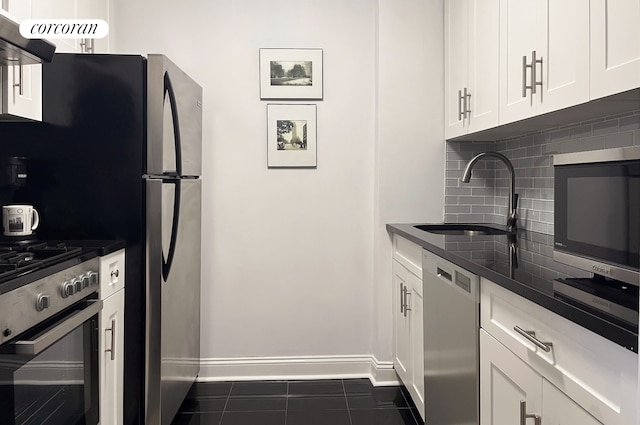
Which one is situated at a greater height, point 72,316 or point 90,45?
point 90,45

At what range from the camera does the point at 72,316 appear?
5.66 feet

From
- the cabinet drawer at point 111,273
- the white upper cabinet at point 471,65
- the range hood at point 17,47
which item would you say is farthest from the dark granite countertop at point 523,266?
the range hood at point 17,47

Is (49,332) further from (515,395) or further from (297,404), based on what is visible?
(297,404)

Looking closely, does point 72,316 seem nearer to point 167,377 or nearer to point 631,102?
point 167,377

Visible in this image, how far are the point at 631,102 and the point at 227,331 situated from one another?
2.45 metres

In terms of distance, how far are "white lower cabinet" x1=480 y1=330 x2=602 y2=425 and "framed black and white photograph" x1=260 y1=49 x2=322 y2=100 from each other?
2003mm

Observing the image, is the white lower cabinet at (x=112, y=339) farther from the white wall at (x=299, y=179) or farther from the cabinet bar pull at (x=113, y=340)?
the white wall at (x=299, y=179)

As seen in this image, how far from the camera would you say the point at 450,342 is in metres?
1.95

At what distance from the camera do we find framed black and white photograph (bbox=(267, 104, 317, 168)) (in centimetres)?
320

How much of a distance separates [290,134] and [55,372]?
1944 mm

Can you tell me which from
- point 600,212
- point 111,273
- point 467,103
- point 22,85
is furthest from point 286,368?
point 600,212

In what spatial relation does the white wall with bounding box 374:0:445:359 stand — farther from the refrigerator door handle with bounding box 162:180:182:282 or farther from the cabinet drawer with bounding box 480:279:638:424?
the cabinet drawer with bounding box 480:279:638:424

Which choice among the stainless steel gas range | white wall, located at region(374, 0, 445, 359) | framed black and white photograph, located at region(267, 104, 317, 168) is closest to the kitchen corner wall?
white wall, located at region(374, 0, 445, 359)

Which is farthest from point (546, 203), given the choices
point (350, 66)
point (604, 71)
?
point (350, 66)
